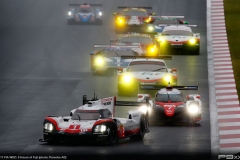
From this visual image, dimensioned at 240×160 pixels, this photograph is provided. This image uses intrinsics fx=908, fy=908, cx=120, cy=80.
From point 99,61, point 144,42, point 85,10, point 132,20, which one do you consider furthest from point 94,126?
point 85,10

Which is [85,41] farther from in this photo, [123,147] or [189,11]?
[123,147]

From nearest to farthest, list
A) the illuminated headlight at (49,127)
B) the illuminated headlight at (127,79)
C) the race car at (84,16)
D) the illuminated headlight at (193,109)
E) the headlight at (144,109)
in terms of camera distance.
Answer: the illuminated headlight at (49,127)
the headlight at (144,109)
the illuminated headlight at (193,109)
the illuminated headlight at (127,79)
the race car at (84,16)

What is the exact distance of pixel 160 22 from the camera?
47656 millimetres

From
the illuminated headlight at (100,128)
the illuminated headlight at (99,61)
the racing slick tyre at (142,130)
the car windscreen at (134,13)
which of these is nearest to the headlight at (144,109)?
the racing slick tyre at (142,130)

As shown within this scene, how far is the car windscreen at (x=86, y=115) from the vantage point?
23.6m

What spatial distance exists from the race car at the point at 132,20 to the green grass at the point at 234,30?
430 centimetres

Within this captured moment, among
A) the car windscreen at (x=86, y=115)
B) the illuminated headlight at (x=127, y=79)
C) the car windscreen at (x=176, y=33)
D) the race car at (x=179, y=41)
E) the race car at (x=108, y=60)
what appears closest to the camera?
the car windscreen at (x=86, y=115)

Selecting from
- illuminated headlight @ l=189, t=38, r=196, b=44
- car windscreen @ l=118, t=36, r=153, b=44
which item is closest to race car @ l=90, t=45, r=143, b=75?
car windscreen @ l=118, t=36, r=153, b=44

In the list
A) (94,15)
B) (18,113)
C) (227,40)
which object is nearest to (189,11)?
(94,15)

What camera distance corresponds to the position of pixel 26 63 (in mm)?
39875

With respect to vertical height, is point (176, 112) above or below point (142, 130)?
above

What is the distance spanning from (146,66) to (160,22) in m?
13.9

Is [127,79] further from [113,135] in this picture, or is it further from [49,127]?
[49,127]

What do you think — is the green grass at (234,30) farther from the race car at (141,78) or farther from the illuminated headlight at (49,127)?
the illuminated headlight at (49,127)
